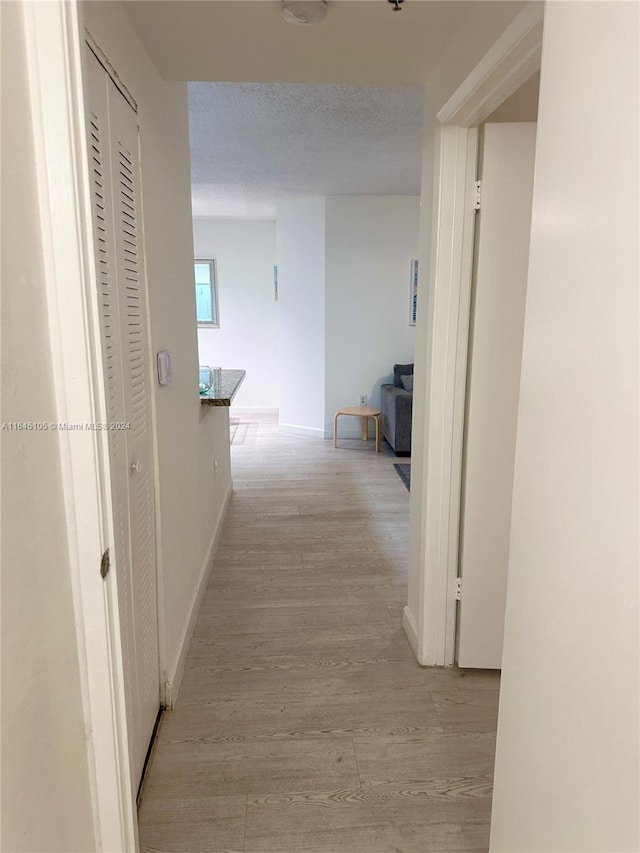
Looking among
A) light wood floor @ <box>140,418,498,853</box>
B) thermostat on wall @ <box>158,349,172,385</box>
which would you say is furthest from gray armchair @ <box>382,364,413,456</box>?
thermostat on wall @ <box>158,349,172,385</box>

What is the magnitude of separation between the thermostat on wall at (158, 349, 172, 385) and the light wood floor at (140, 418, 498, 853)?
1.17m

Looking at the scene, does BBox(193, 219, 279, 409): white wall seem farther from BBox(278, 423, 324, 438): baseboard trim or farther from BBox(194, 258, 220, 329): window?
BBox(278, 423, 324, 438): baseboard trim

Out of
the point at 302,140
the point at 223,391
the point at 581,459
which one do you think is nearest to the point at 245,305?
the point at 302,140

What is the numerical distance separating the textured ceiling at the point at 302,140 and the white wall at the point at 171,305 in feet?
2.78

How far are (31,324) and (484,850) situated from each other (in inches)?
65.8

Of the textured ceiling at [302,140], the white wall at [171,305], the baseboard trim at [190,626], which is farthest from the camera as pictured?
the textured ceiling at [302,140]

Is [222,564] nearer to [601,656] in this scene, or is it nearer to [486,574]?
[486,574]

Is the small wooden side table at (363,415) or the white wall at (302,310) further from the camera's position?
the white wall at (302,310)

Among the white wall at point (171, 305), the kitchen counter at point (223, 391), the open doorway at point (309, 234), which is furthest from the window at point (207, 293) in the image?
the white wall at point (171, 305)

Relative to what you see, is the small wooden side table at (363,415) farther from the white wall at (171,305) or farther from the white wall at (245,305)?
the white wall at (171,305)

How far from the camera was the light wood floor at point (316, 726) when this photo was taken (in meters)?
1.50

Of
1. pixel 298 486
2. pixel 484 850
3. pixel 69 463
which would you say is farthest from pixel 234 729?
pixel 298 486

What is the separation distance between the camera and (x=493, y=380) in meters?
1.93

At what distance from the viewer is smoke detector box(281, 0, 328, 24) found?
4.46 ft
